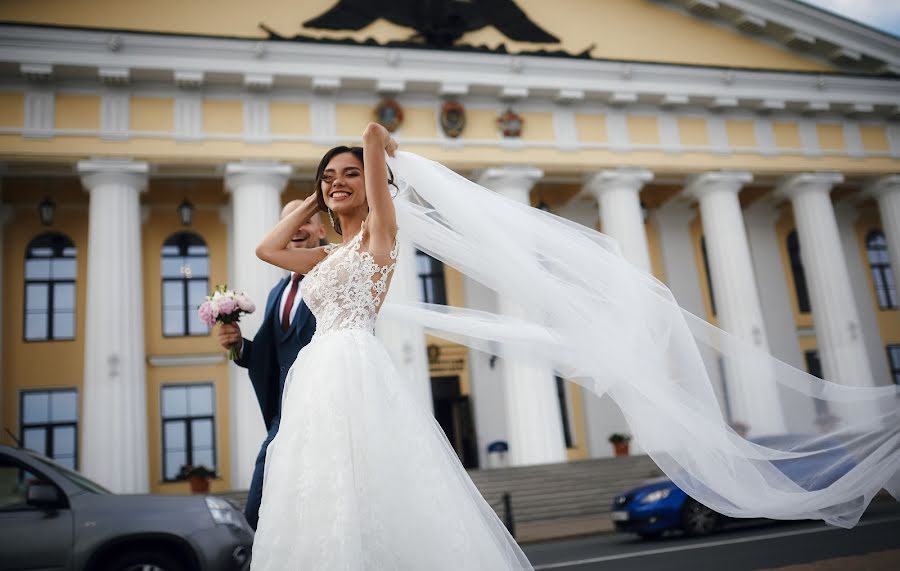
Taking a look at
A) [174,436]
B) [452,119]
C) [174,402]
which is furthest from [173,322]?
[452,119]

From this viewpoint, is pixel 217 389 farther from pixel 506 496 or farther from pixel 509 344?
pixel 509 344

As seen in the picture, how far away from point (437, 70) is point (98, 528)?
1734cm

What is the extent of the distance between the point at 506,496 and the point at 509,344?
8.24 metres

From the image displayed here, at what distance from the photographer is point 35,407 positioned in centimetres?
2091

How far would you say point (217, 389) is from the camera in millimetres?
22609

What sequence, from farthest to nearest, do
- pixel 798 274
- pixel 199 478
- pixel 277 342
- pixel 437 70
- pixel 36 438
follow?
pixel 798 274
pixel 437 70
pixel 36 438
pixel 199 478
pixel 277 342

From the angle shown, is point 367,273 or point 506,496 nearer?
point 367,273

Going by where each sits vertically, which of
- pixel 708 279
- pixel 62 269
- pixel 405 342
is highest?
pixel 62 269

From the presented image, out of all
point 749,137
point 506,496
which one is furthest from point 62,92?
point 749,137

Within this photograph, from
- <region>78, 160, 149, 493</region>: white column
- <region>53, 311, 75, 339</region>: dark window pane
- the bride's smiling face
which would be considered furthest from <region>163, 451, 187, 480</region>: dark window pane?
the bride's smiling face

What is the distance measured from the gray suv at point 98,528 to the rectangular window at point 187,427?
1557cm

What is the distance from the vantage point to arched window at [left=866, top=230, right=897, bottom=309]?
95.5ft

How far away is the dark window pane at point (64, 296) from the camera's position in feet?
71.6

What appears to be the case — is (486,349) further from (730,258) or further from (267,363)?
(730,258)
